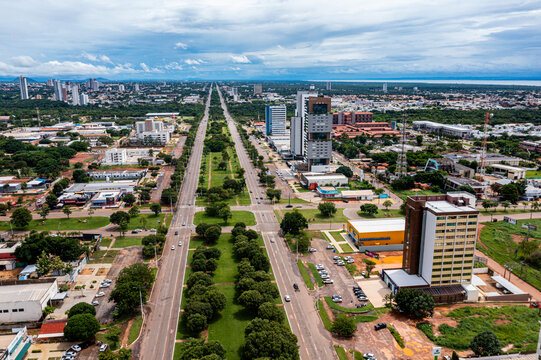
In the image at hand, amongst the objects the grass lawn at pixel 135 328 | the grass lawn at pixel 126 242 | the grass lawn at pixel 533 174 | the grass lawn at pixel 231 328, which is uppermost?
the grass lawn at pixel 533 174

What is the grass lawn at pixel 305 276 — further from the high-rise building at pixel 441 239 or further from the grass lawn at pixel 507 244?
the grass lawn at pixel 507 244

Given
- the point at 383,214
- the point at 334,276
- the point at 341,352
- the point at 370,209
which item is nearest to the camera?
the point at 341,352

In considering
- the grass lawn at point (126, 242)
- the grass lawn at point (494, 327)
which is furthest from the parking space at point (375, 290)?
the grass lawn at point (126, 242)

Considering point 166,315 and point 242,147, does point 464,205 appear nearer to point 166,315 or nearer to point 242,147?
point 166,315

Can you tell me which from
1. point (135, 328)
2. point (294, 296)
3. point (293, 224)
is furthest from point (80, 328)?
point (293, 224)

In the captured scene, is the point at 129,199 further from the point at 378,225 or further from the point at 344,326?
the point at 344,326

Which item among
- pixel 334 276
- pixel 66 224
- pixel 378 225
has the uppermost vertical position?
pixel 378 225
